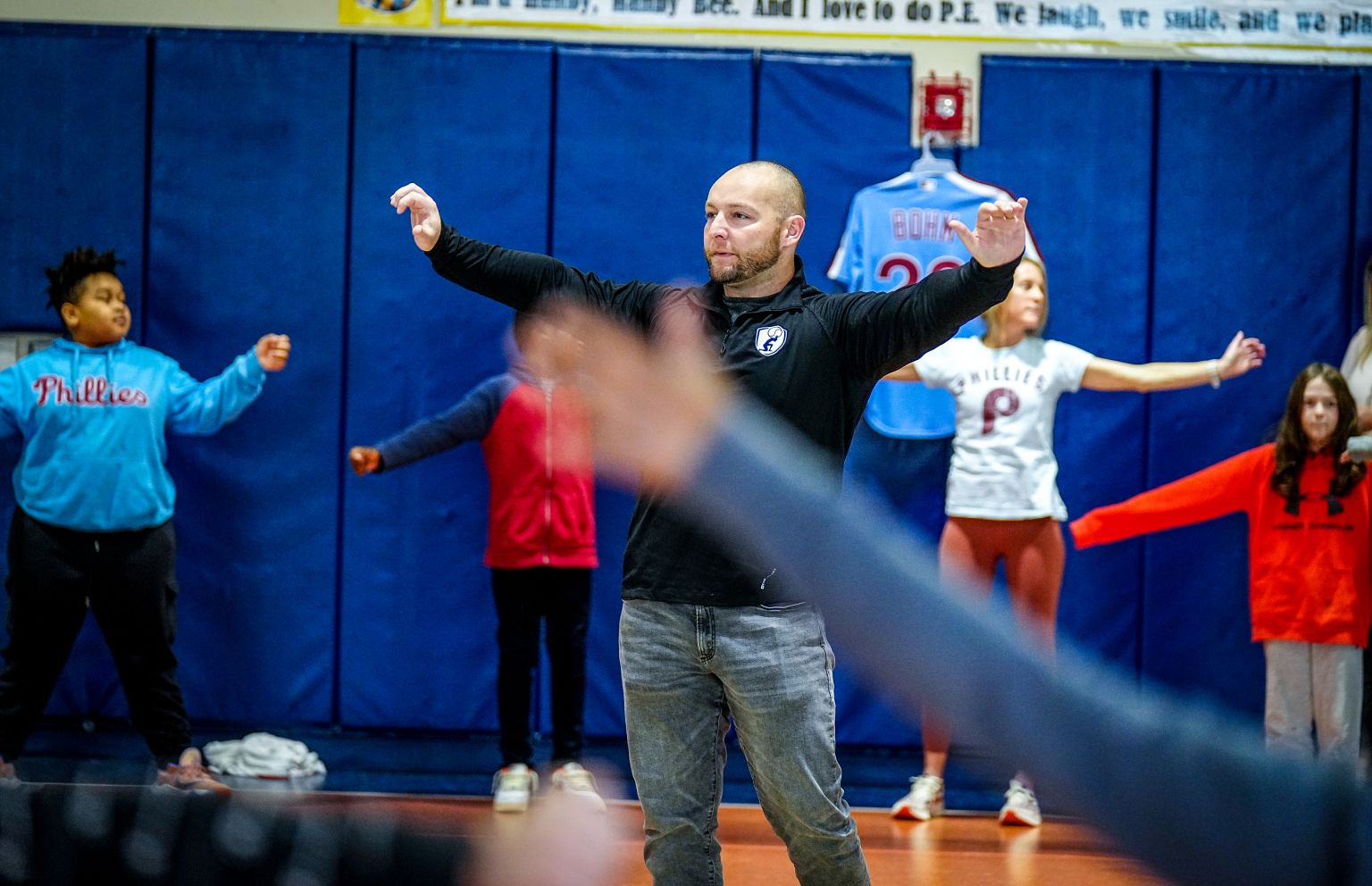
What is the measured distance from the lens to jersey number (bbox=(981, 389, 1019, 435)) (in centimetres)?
611

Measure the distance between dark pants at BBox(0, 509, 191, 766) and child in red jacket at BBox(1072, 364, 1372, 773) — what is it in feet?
12.8

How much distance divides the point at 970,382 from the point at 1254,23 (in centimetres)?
255

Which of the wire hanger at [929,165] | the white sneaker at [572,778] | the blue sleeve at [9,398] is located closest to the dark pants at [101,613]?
the blue sleeve at [9,398]

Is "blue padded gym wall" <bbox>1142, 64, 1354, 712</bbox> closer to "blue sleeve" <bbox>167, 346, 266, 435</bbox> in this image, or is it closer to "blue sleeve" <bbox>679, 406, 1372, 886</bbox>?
"blue sleeve" <bbox>167, 346, 266, 435</bbox>

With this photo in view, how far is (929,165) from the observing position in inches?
265

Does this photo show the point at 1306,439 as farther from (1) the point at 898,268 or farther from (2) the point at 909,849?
(2) the point at 909,849

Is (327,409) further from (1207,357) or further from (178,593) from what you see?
(1207,357)

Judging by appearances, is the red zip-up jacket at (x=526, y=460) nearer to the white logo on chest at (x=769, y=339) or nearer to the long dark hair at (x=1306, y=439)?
the white logo on chest at (x=769, y=339)

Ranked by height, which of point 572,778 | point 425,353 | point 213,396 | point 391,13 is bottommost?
point 572,778

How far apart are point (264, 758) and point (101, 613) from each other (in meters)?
0.96

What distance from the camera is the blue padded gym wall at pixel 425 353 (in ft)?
22.5

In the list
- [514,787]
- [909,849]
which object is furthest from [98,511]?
[909,849]

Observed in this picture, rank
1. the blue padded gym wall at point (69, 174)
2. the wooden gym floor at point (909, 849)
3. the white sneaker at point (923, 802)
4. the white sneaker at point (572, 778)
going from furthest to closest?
the blue padded gym wall at point (69, 174), the white sneaker at point (923, 802), the white sneaker at point (572, 778), the wooden gym floor at point (909, 849)

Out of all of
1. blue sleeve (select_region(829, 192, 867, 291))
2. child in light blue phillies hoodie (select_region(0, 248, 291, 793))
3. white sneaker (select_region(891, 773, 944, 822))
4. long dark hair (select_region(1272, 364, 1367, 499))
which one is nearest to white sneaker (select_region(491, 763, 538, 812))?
child in light blue phillies hoodie (select_region(0, 248, 291, 793))
